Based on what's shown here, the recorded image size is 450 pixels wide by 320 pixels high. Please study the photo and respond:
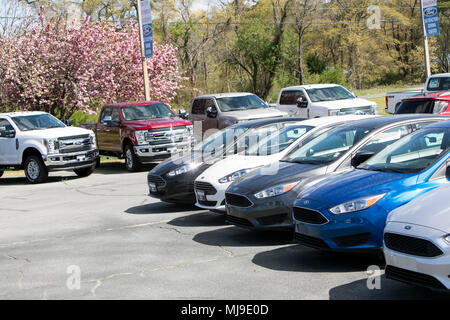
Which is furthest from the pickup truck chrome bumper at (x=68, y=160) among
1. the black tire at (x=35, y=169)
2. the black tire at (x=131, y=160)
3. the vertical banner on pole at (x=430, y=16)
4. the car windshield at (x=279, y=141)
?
the vertical banner on pole at (x=430, y=16)

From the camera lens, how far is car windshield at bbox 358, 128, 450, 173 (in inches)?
263

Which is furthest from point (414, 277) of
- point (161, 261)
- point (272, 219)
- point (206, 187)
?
point (206, 187)

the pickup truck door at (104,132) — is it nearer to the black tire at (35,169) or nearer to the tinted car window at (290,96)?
the black tire at (35,169)

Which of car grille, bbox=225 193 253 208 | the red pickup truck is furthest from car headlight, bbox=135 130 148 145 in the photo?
car grille, bbox=225 193 253 208

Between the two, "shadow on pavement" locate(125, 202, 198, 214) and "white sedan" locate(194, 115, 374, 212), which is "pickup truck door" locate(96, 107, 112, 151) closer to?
"shadow on pavement" locate(125, 202, 198, 214)

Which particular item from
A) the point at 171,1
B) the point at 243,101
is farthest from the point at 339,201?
the point at 171,1

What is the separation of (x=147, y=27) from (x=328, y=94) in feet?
23.9

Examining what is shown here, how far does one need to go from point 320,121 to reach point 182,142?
847cm

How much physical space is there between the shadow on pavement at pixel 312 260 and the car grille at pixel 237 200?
76 cm

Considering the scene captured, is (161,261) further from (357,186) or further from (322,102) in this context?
(322,102)

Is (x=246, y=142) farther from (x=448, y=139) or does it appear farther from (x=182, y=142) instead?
(x=182, y=142)

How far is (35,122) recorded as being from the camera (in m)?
18.0

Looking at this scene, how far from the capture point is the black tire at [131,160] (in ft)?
59.2

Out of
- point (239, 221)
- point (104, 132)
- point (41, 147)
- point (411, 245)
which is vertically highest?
point (104, 132)
